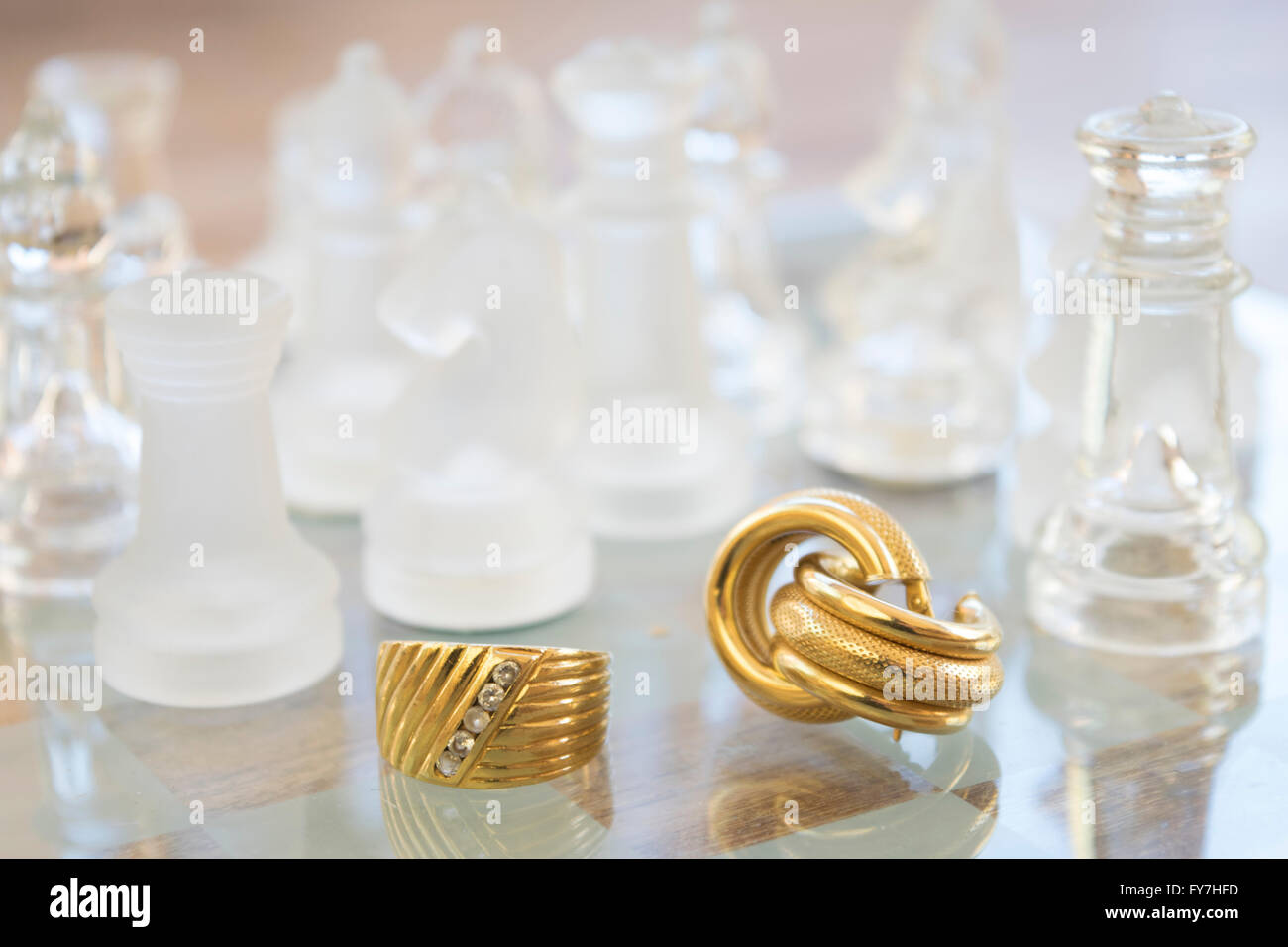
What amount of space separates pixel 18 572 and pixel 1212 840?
758 mm

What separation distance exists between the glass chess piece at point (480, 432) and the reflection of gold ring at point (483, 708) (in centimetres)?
18

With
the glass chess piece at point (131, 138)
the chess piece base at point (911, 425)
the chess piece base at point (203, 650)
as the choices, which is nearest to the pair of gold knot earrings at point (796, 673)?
the chess piece base at point (203, 650)

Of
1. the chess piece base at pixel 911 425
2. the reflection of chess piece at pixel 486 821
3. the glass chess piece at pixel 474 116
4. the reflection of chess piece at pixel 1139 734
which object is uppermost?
the glass chess piece at pixel 474 116

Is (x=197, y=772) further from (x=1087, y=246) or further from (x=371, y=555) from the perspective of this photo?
(x=1087, y=246)

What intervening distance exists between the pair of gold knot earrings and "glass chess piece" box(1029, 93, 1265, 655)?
19 centimetres

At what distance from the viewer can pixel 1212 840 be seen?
2.88 feet

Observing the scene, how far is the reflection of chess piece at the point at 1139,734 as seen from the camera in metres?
0.89

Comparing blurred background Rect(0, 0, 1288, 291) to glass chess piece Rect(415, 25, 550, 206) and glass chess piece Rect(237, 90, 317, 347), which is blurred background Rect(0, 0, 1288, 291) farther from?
glass chess piece Rect(415, 25, 550, 206)

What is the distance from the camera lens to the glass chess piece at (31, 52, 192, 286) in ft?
4.80

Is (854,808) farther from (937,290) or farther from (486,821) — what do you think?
(937,290)

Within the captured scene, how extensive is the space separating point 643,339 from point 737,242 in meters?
0.28

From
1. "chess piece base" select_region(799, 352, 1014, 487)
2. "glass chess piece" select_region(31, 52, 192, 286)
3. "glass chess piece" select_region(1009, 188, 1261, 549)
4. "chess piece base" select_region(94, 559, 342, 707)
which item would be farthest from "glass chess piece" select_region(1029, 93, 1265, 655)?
"glass chess piece" select_region(31, 52, 192, 286)

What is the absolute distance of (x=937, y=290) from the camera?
1.38 metres

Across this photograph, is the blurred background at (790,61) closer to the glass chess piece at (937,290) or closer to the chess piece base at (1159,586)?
the glass chess piece at (937,290)
